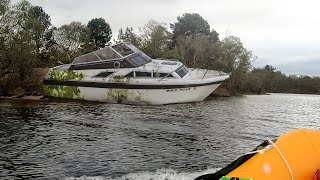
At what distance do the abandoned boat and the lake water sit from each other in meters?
6.21

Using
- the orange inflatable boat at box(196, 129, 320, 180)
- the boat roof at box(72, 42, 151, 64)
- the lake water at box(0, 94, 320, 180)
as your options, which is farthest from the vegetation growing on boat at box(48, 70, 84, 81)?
the orange inflatable boat at box(196, 129, 320, 180)

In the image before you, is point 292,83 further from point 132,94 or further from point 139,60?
point 132,94

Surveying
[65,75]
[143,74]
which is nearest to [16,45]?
[65,75]

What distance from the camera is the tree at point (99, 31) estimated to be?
58.4 m

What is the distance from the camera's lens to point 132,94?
25562 mm

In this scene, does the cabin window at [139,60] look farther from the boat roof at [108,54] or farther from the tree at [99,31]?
the tree at [99,31]

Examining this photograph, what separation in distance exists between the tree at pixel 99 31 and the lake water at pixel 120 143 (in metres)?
40.4

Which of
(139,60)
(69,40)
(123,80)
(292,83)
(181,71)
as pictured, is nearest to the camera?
(123,80)

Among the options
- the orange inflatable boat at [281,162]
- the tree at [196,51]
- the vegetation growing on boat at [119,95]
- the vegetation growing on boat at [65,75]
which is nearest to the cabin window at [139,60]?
the vegetation growing on boat at [119,95]

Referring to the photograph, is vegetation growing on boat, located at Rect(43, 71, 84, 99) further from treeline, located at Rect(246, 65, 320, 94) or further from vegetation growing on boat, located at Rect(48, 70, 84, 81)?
treeline, located at Rect(246, 65, 320, 94)

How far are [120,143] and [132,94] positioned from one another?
13839 mm

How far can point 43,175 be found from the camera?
8.12 metres

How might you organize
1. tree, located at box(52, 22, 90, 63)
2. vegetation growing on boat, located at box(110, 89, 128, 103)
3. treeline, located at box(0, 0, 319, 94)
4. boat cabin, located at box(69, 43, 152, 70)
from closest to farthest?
vegetation growing on boat, located at box(110, 89, 128, 103) → boat cabin, located at box(69, 43, 152, 70) → treeline, located at box(0, 0, 319, 94) → tree, located at box(52, 22, 90, 63)

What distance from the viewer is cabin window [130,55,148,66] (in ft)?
86.0
